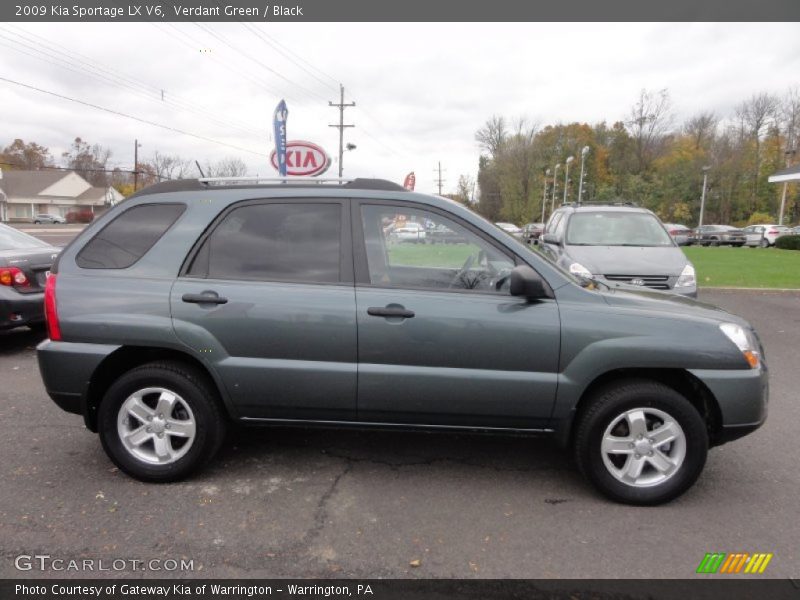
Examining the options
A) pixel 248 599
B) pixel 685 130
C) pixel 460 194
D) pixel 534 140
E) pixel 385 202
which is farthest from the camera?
pixel 460 194

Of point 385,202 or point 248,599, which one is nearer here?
point 248,599

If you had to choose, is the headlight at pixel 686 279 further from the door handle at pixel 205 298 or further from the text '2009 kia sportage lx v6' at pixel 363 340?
the door handle at pixel 205 298

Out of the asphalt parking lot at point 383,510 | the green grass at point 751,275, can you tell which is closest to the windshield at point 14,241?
the asphalt parking lot at point 383,510

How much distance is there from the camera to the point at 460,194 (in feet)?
306

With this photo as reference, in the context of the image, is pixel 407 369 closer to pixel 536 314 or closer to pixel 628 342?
pixel 536 314

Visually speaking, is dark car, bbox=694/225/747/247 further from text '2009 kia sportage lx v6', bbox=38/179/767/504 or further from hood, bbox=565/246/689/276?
text '2009 kia sportage lx v6', bbox=38/179/767/504

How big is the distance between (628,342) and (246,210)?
240cm

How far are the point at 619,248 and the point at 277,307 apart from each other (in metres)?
5.80

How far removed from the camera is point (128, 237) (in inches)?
134

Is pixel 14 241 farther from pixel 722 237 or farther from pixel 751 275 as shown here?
pixel 722 237

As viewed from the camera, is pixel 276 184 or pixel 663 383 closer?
pixel 663 383

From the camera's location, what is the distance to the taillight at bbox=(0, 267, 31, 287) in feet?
19.5

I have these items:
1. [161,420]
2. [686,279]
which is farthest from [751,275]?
[161,420]

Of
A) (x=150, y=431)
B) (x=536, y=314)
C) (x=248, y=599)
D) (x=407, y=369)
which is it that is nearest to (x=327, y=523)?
(x=248, y=599)
